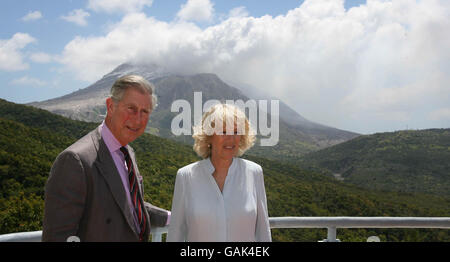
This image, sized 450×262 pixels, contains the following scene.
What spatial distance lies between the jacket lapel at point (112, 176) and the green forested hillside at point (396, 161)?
4687cm

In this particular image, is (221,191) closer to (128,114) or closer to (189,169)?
(189,169)

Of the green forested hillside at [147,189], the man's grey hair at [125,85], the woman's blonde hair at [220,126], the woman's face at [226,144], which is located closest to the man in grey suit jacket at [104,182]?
the man's grey hair at [125,85]

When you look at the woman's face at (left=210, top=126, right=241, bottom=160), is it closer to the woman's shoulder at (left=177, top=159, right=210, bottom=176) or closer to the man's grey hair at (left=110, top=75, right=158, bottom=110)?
the woman's shoulder at (left=177, top=159, right=210, bottom=176)

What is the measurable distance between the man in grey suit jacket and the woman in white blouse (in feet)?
0.89

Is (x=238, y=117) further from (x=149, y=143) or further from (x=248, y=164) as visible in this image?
(x=149, y=143)

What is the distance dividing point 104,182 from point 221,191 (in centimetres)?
76

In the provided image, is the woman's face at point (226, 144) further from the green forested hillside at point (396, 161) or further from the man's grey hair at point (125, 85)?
the green forested hillside at point (396, 161)

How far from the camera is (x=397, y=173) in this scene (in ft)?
179

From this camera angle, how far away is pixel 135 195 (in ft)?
6.82

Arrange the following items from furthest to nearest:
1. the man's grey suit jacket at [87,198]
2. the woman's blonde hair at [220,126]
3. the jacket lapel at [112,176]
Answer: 1. the woman's blonde hair at [220,126]
2. the jacket lapel at [112,176]
3. the man's grey suit jacket at [87,198]

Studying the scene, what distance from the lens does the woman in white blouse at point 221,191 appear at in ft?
7.11

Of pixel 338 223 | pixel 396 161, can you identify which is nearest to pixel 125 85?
pixel 338 223
